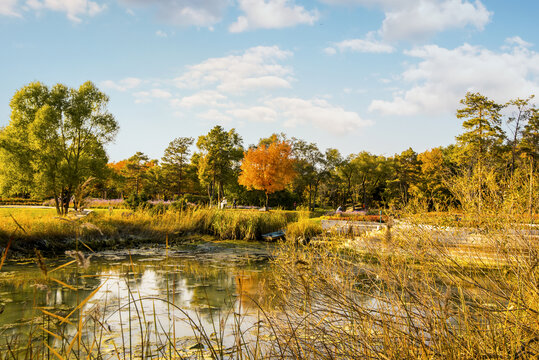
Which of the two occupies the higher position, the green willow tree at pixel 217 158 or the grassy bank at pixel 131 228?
the green willow tree at pixel 217 158

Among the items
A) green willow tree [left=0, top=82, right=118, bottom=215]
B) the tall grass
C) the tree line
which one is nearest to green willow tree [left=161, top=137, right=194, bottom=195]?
the tree line

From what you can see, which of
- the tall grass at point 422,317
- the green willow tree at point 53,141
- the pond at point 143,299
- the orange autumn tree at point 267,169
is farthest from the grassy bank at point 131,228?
the orange autumn tree at point 267,169

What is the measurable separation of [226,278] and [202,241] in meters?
6.33

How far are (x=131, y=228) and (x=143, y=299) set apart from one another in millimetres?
8618

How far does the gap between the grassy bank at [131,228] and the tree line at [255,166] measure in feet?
11.3

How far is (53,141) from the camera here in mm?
18141

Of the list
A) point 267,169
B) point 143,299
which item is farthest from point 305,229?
point 267,169

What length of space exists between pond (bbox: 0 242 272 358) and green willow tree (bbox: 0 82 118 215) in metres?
9.56

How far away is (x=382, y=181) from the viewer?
4309 centimetres

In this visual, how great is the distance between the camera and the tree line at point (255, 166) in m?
6.88

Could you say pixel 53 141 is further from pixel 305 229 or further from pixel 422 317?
pixel 422 317

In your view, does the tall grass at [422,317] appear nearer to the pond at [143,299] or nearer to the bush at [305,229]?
the pond at [143,299]

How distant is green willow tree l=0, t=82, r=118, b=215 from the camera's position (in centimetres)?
1712

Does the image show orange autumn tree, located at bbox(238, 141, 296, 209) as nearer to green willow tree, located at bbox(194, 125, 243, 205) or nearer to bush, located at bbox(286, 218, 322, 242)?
green willow tree, located at bbox(194, 125, 243, 205)
